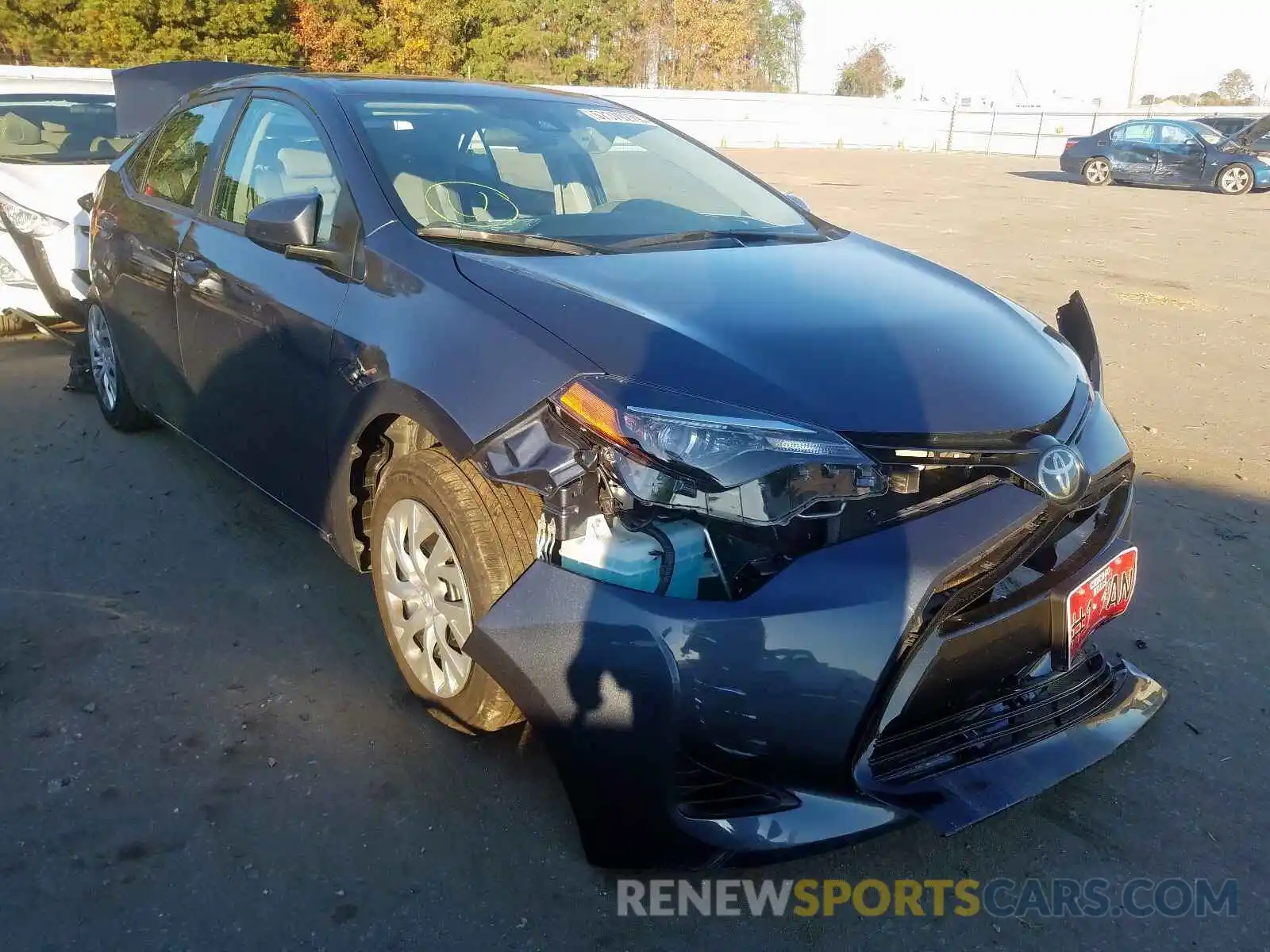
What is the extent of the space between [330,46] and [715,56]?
103ft

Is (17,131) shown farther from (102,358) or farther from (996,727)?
(996,727)

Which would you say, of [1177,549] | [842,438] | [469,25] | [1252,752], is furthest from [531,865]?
[469,25]

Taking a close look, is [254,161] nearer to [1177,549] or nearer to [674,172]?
[674,172]

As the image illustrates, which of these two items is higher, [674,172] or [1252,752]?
[674,172]

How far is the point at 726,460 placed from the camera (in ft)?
6.71

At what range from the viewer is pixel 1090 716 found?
101 inches

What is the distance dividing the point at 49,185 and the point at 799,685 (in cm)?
607

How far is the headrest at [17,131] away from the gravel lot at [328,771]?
3.16m

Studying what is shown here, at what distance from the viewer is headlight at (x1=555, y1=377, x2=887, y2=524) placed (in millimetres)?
2043

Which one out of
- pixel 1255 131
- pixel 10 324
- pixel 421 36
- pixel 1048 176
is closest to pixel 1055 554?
pixel 10 324

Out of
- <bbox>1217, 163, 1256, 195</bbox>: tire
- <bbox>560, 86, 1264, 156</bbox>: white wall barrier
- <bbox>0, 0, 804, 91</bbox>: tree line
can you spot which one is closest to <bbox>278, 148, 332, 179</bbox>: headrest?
→ <bbox>0, 0, 804, 91</bbox>: tree line

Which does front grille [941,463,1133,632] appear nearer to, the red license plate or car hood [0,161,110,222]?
the red license plate

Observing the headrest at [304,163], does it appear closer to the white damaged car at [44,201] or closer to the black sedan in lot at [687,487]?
the black sedan in lot at [687,487]

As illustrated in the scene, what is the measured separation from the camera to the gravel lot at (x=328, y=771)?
2.19 metres
